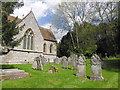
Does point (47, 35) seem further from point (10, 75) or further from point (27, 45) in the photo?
point (10, 75)

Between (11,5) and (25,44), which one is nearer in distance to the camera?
(11,5)

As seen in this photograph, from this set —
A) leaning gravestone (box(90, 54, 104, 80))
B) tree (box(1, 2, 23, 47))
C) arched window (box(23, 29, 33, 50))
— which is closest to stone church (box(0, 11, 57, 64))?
arched window (box(23, 29, 33, 50))

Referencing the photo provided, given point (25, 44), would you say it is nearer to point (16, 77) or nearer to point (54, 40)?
point (54, 40)

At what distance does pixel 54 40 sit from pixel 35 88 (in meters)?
21.2

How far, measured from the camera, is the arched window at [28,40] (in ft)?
62.1

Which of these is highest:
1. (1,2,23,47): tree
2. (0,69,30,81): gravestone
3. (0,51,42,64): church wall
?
(1,2,23,47): tree

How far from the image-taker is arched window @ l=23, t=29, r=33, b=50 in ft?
62.1

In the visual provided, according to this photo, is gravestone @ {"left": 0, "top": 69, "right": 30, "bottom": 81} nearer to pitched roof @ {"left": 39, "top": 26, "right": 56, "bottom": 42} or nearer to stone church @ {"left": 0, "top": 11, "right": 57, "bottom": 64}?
stone church @ {"left": 0, "top": 11, "right": 57, "bottom": 64}

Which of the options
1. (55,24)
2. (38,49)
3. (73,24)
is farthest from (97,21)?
(38,49)

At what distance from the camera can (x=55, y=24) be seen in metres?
25.6

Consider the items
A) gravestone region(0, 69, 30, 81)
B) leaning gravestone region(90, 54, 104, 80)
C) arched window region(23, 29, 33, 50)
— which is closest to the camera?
gravestone region(0, 69, 30, 81)

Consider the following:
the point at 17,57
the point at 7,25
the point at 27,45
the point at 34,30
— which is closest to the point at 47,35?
the point at 34,30

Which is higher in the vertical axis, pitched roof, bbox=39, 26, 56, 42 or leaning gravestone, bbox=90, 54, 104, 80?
pitched roof, bbox=39, 26, 56, 42

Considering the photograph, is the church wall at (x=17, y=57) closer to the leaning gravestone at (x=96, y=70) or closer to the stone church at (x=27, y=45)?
the stone church at (x=27, y=45)
